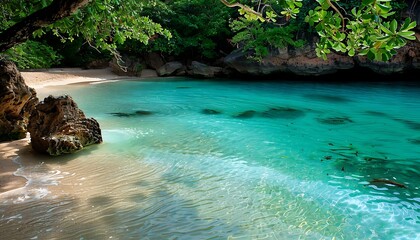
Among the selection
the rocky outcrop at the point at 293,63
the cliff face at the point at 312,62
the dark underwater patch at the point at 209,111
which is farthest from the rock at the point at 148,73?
A: the dark underwater patch at the point at 209,111

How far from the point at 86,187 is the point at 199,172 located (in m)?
2.04

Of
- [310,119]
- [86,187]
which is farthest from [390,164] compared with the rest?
[86,187]

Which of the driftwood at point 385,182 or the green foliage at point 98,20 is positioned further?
the driftwood at point 385,182

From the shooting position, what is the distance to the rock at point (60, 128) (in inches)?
284

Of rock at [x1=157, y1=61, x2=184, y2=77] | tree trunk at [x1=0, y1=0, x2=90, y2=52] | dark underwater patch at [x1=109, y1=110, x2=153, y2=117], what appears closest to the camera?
tree trunk at [x1=0, y1=0, x2=90, y2=52]

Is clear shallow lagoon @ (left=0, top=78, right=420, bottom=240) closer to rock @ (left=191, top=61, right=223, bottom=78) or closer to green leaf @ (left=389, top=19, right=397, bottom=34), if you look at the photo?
green leaf @ (left=389, top=19, right=397, bottom=34)

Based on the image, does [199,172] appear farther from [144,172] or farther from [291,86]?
[291,86]

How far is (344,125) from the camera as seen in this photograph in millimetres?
11234

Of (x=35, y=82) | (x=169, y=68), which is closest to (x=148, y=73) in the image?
(x=169, y=68)

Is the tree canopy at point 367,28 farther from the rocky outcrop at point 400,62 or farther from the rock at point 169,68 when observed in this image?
the rock at point 169,68

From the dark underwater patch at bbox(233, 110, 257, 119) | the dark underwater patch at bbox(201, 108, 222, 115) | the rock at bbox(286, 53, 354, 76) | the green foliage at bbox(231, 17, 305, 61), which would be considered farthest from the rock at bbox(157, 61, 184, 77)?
the dark underwater patch at bbox(233, 110, 257, 119)

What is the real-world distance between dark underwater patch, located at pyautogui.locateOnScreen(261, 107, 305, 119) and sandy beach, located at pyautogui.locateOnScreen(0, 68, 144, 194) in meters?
8.12

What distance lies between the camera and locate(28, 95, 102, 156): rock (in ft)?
23.7

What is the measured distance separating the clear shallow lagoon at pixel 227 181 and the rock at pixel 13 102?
1304 mm
